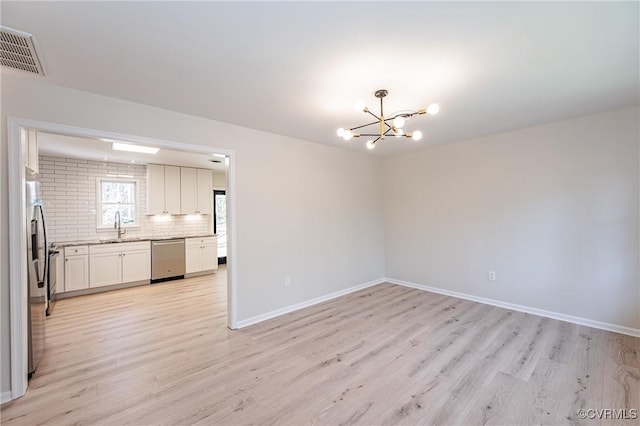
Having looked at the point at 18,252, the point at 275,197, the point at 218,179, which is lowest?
the point at 18,252

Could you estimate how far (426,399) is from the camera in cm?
211

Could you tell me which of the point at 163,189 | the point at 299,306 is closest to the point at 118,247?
the point at 163,189

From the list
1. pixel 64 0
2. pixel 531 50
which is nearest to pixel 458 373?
pixel 531 50

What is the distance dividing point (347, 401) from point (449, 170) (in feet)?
12.9

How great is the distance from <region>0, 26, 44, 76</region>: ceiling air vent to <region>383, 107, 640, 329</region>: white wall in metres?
4.98

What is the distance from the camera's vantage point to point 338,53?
1.96m

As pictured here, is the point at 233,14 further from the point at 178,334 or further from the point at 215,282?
the point at 215,282

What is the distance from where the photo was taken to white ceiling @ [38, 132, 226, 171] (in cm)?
403

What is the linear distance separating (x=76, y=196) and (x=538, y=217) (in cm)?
788

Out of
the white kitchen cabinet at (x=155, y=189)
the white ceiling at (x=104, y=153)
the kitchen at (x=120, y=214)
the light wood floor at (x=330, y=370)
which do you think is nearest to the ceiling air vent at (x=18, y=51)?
the white ceiling at (x=104, y=153)

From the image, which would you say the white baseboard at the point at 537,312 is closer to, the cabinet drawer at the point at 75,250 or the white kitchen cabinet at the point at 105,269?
the white kitchen cabinet at the point at 105,269

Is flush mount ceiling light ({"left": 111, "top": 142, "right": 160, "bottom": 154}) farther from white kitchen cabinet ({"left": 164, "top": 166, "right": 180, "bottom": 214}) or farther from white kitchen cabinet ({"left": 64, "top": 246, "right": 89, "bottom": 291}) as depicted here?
white kitchen cabinet ({"left": 64, "top": 246, "right": 89, "bottom": 291})

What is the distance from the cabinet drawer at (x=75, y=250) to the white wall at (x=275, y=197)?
3183mm

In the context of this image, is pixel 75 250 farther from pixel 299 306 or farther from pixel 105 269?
pixel 299 306
